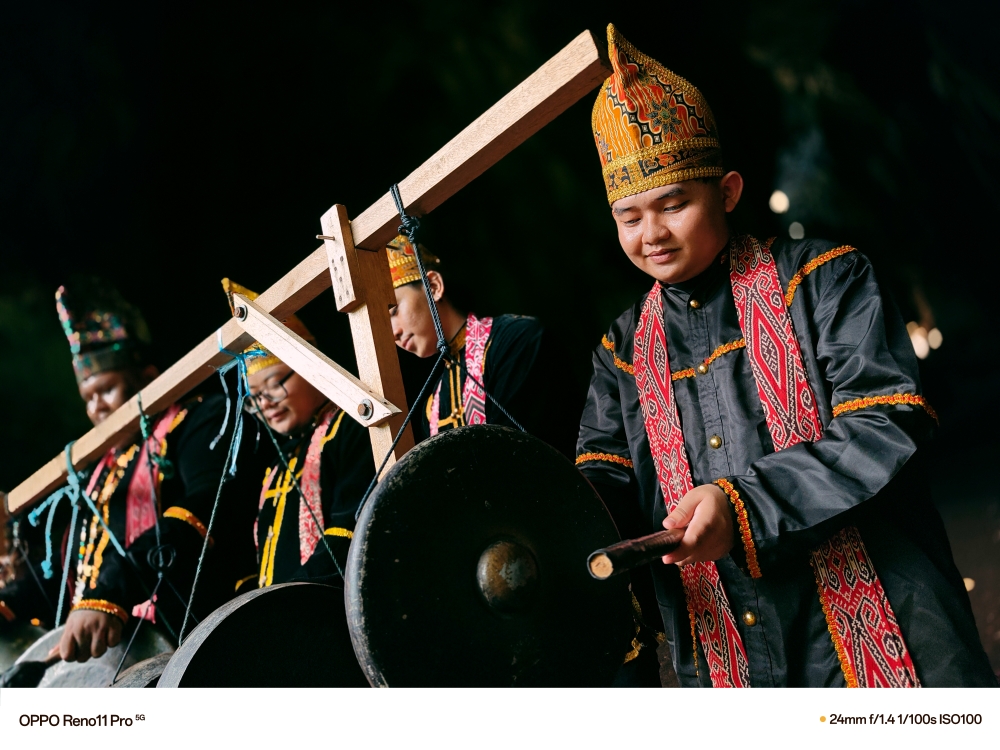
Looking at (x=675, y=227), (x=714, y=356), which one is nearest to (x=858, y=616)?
(x=714, y=356)

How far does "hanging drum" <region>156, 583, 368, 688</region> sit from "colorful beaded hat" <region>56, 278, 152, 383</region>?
169 centimetres

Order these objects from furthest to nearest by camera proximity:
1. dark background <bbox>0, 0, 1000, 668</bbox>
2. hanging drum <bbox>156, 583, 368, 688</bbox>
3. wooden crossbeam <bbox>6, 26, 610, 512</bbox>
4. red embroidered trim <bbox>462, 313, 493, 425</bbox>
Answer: dark background <bbox>0, 0, 1000, 668</bbox>, red embroidered trim <bbox>462, 313, 493, 425</bbox>, hanging drum <bbox>156, 583, 368, 688</bbox>, wooden crossbeam <bbox>6, 26, 610, 512</bbox>

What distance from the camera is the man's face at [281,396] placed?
257cm

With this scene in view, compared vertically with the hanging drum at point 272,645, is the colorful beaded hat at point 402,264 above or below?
above

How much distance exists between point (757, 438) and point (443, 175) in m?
0.75

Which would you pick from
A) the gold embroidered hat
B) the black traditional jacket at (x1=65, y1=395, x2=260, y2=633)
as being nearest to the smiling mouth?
the gold embroidered hat

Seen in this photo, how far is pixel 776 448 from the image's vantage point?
53.7 inches

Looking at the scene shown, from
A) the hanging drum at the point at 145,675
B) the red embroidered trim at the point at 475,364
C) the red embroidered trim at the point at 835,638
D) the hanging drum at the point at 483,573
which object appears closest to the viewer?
the hanging drum at the point at 483,573

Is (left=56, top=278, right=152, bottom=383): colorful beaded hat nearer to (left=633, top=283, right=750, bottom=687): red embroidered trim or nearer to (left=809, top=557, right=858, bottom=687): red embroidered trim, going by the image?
(left=633, top=283, right=750, bottom=687): red embroidered trim

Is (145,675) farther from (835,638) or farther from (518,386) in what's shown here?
(835,638)

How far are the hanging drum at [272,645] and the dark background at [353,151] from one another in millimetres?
1180

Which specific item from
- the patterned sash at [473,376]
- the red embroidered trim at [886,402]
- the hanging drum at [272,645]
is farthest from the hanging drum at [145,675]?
the red embroidered trim at [886,402]

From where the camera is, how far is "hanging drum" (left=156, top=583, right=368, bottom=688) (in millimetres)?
1584

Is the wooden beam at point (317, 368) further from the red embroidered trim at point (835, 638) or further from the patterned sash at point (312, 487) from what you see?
the red embroidered trim at point (835, 638)
